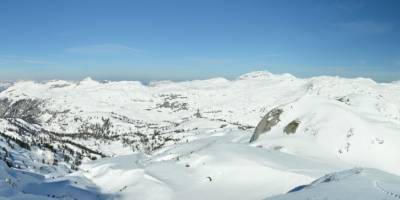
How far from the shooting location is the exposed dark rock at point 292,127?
50.6 metres

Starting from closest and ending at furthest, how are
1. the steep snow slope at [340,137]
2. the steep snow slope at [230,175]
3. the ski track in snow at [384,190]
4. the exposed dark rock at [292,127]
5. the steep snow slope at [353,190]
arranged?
1. the ski track in snow at [384,190]
2. the steep snow slope at [353,190]
3. the steep snow slope at [230,175]
4. the steep snow slope at [340,137]
5. the exposed dark rock at [292,127]

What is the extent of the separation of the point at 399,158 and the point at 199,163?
2120 cm

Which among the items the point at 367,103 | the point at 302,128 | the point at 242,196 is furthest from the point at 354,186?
the point at 367,103

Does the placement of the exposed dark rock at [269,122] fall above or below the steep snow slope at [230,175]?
above

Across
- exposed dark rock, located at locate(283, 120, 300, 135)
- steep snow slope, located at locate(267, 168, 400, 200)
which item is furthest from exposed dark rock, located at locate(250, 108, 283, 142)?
steep snow slope, located at locate(267, 168, 400, 200)

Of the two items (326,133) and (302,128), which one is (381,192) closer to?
(326,133)

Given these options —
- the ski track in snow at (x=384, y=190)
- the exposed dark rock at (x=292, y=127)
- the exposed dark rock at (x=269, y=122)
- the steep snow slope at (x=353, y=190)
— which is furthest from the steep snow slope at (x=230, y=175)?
the ski track in snow at (x=384, y=190)

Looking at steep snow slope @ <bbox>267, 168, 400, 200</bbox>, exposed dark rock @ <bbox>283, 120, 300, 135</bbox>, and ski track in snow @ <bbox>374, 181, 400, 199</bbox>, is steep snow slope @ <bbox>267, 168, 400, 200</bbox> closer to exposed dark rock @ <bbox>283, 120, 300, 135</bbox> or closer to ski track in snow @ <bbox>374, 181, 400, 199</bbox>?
ski track in snow @ <bbox>374, 181, 400, 199</bbox>

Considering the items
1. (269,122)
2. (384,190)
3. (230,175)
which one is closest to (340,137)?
(269,122)

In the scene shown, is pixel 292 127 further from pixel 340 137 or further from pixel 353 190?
pixel 353 190

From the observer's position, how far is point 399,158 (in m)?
40.9

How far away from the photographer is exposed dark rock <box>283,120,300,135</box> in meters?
50.6

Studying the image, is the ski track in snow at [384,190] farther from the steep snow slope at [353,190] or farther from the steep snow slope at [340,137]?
the steep snow slope at [340,137]

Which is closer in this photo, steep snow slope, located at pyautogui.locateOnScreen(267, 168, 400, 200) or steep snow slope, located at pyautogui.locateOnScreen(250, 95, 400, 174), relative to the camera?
steep snow slope, located at pyautogui.locateOnScreen(267, 168, 400, 200)
